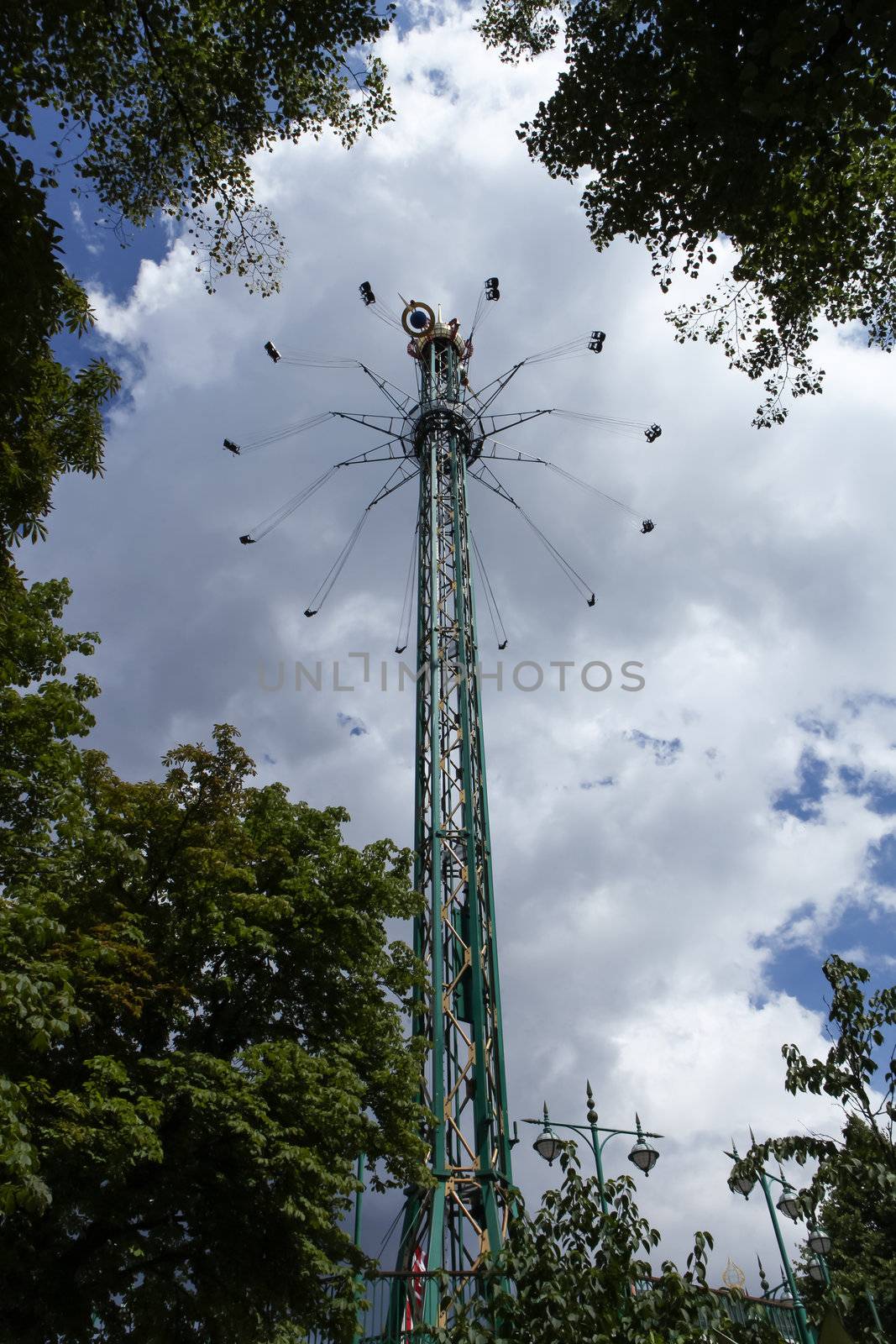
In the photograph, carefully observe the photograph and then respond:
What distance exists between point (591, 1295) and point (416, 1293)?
897 centimetres

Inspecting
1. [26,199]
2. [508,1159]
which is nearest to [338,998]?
[508,1159]

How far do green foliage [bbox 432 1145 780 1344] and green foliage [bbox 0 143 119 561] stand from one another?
641cm

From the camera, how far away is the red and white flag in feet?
41.9

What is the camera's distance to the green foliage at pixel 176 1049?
28.4 ft

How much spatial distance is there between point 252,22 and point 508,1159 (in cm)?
1553

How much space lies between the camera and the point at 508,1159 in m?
14.8

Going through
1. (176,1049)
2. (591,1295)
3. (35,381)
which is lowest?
(591,1295)

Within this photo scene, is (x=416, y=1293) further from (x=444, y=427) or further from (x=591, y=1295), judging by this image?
(x=444, y=427)

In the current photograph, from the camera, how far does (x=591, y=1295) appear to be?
5.91m

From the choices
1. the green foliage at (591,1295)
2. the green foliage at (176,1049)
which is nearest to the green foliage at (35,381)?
the green foliage at (176,1049)

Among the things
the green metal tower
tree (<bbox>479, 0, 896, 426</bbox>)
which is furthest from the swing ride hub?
tree (<bbox>479, 0, 896, 426</bbox>)

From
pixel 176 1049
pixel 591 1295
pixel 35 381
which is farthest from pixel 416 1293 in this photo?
pixel 35 381

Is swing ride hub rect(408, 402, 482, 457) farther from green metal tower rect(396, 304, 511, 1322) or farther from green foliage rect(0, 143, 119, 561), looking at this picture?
green foliage rect(0, 143, 119, 561)

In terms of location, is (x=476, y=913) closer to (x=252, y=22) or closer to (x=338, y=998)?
(x=338, y=998)
